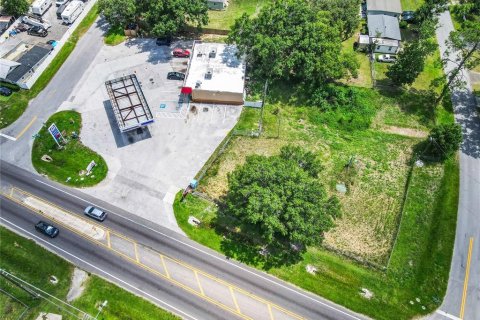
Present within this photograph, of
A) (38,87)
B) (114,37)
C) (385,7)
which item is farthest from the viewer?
(385,7)

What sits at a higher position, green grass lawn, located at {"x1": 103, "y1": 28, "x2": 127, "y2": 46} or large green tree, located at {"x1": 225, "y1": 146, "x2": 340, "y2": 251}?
green grass lawn, located at {"x1": 103, "y1": 28, "x2": 127, "y2": 46}

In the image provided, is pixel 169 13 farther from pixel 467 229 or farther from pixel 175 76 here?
pixel 467 229

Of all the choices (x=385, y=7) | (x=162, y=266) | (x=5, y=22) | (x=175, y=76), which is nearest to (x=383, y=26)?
(x=385, y=7)

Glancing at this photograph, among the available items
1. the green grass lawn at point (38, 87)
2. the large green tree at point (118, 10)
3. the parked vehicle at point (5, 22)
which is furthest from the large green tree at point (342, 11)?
the parked vehicle at point (5, 22)

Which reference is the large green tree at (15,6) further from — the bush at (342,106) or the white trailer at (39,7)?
the bush at (342,106)

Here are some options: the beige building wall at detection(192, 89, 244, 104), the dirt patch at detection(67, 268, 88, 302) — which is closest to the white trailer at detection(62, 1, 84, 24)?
the beige building wall at detection(192, 89, 244, 104)

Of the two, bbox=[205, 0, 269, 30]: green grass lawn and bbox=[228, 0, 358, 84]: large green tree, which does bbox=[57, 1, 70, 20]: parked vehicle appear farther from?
bbox=[228, 0, 358, 84]: large green tree
